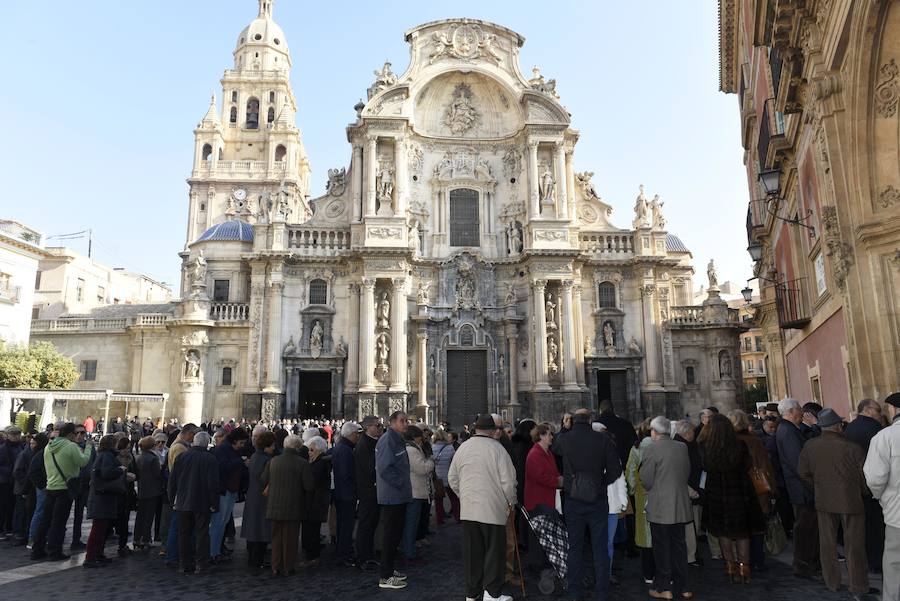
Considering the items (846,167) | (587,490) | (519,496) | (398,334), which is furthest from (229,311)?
(846,167)

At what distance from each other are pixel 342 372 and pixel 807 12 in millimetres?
22717

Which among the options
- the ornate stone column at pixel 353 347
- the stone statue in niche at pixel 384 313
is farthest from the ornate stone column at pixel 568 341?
the ornate stone column at pixel 353 347

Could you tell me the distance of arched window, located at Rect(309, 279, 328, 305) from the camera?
29.3 m

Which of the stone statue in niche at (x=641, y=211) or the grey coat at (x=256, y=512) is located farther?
the stone statue in niche at (x=641, y=211)

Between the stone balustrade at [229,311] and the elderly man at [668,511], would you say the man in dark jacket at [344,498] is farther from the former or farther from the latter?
the stone balustrade at [229,311]

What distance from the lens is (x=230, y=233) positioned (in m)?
31.7

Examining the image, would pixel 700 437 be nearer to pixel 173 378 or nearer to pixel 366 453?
pixel 366 453

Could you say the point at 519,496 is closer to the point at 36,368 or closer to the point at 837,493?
the point at 837,493

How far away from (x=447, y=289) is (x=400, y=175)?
596 cm

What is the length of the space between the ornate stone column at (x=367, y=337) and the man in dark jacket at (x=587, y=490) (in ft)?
67.6

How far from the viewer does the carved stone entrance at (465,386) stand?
1133 inches

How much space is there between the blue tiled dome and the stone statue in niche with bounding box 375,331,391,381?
9219 millimetres

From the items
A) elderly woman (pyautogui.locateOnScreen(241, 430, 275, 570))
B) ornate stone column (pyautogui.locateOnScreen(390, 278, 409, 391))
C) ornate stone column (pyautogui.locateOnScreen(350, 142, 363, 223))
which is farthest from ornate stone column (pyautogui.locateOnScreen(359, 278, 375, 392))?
elderly woman (pyautogui.locateOnScreen(241, 430, 275, 570))

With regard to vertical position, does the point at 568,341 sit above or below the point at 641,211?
below
